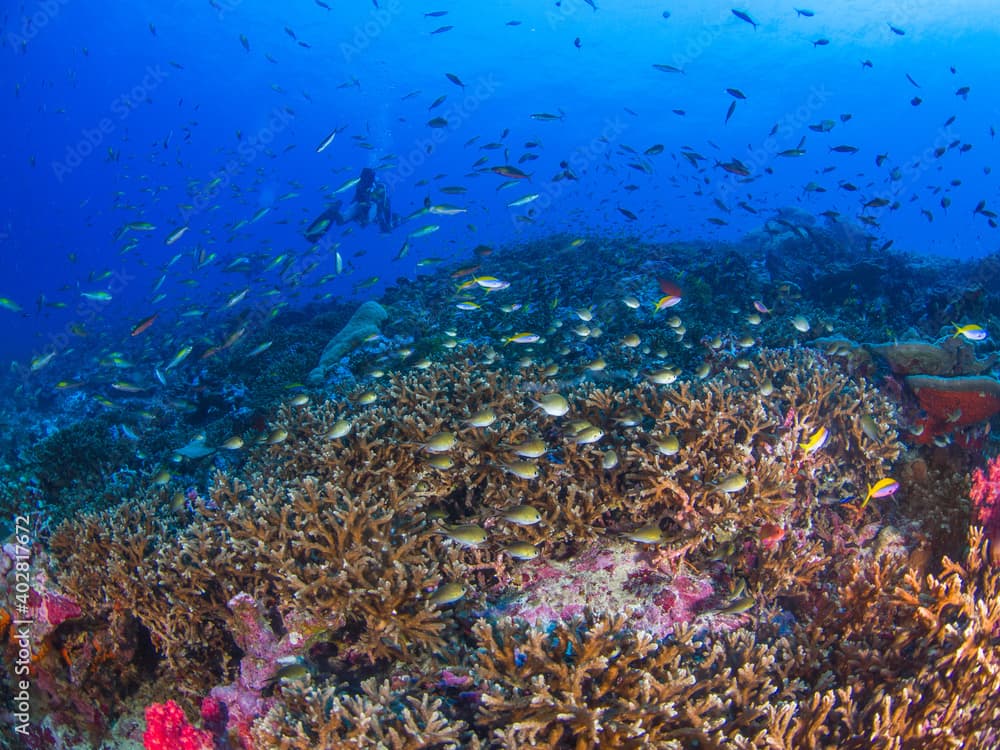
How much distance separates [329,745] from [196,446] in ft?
21.1

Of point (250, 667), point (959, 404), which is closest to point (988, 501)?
point (959, 404)

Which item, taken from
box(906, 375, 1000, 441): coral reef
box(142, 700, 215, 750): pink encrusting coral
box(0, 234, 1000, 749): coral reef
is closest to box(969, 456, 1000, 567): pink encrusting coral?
box(0, 234, 1000, 749): coral reef

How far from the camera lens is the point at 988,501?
418cm

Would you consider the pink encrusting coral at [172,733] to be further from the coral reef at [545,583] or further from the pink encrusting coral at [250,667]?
the pink encrusting coral at [250,667]

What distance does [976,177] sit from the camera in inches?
5620

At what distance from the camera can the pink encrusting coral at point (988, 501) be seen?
4.03 m

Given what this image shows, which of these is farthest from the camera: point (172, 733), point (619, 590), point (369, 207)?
point (369, 207)

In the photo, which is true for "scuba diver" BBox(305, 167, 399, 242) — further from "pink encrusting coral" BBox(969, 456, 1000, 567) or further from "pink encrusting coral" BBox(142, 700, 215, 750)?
"pink encrusting coral" BBox(969, 456, 1000, 567)

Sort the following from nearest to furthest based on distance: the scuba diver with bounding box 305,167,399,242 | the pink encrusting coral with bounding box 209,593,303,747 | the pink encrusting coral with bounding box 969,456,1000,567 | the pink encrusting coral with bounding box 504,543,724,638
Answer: the pink encrusting coral with bounding box 209,593,303,747
the pink encrusting coral with bounding box 504,543,724,638
the pink encrusting coral with bounding box 969,456,1000,567
the scuba diver with bounding box 305,167,399,242

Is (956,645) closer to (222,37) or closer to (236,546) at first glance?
(236,546)

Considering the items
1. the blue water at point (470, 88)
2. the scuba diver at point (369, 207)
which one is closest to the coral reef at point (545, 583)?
the scuba diver at point (369, 207)

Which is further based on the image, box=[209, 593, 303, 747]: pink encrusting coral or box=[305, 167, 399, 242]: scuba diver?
box=[305, 167, 399, 242]: scuba diver

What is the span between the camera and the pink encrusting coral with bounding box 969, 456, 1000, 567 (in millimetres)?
4027

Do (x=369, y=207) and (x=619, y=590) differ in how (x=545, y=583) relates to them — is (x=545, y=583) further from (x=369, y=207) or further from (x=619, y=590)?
(x=369, y=207)
